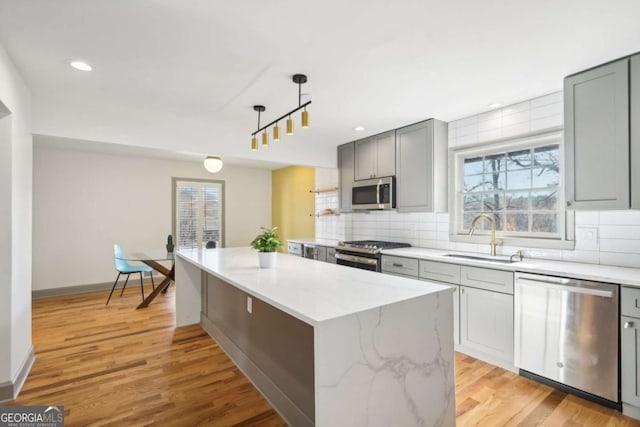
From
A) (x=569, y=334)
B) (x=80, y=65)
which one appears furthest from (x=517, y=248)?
Result: (x=80, y=65)

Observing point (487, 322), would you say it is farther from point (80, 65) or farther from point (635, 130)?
point (80, 65)

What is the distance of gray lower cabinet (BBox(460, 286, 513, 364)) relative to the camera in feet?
8.30

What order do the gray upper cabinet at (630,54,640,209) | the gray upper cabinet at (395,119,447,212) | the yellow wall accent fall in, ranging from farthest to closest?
the yellow wall accent < the gray upper cabinet at (395,119,447,212) < the gray upper cabinet at (630,54,640,209)

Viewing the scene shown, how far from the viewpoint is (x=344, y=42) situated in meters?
1.96

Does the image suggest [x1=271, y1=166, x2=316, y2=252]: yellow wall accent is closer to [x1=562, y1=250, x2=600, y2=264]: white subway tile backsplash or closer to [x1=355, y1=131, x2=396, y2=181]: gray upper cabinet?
[x1=355, y1=131, x2=396, y2=181]: gray upper cabinet

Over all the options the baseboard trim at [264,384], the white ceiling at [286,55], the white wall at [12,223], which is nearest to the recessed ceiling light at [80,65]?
the white ceiling at [286,55]

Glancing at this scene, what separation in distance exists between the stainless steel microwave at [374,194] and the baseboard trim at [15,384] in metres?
3.60

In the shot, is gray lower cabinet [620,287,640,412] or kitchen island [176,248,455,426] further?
gray lower cabinet [620,287,640,412]

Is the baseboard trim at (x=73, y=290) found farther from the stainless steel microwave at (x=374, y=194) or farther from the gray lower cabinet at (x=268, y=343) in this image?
the stainless steel microwave at (x=374, y=194)

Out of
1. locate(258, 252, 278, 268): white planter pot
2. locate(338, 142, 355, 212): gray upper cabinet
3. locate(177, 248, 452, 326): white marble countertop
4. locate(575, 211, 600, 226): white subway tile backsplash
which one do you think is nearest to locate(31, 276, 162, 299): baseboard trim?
locate(177, 248, 452, 326): white marble countertop

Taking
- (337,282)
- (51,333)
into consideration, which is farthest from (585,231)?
(51,333)

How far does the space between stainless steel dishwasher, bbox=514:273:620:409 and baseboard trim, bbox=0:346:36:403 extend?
363 cm

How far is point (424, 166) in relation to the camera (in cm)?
358

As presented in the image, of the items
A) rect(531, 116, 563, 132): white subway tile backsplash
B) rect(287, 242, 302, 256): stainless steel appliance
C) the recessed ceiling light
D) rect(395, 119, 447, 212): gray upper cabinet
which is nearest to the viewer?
the recessed ceiling light
